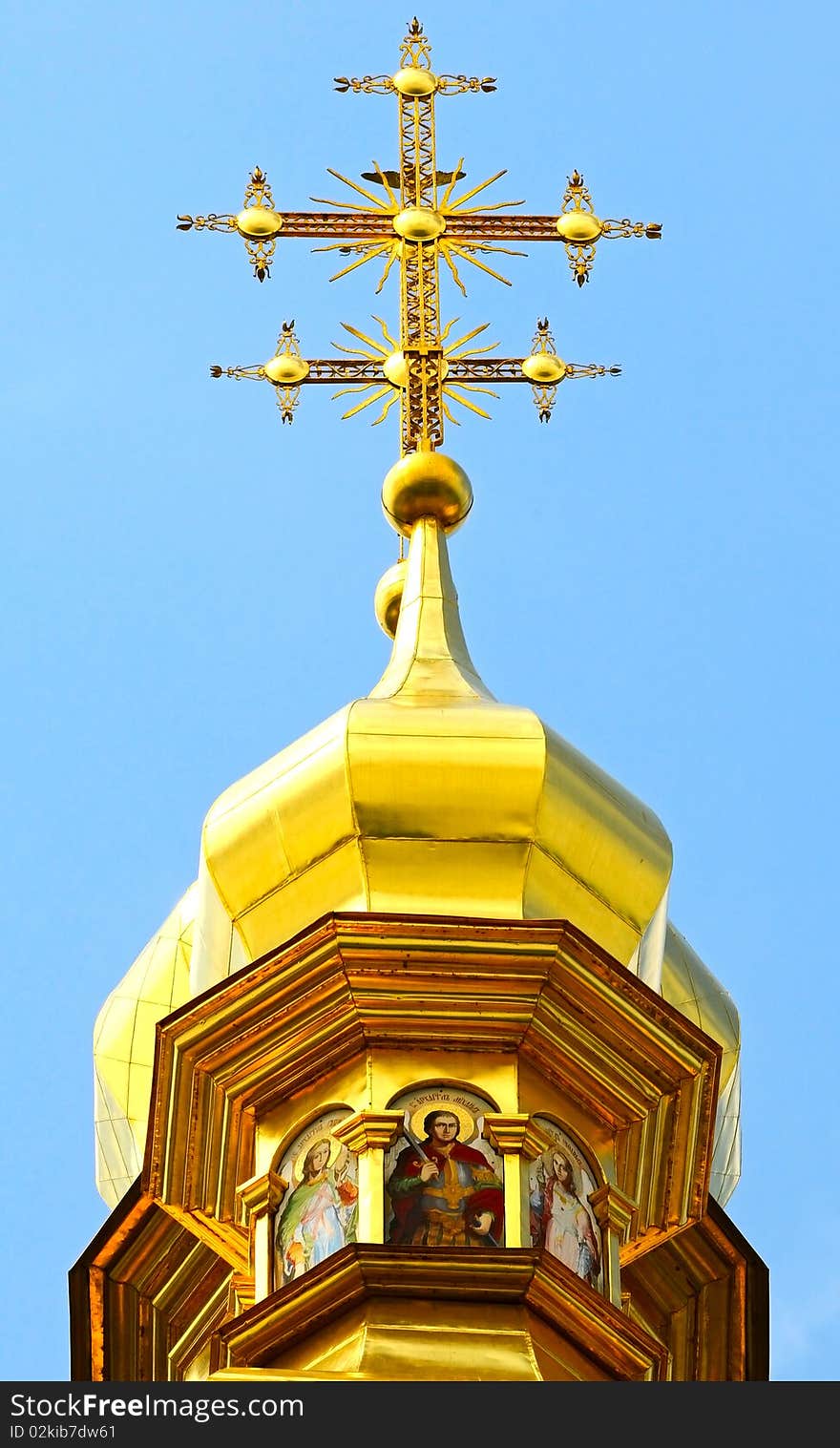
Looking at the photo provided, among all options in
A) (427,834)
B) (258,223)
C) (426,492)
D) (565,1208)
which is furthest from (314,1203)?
(258,223)

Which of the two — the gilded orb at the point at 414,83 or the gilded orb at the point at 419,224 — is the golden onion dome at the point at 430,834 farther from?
the gilded orb at the point at 414,83

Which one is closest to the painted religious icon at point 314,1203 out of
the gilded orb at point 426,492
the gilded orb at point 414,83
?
the gilded orb at point 426,492

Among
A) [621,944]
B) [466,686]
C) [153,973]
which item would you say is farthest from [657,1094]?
[153,973]

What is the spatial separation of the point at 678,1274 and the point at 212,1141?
3141 mm

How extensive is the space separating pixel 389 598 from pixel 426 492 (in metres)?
1.10

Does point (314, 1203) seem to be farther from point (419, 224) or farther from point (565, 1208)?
point (419, 224)

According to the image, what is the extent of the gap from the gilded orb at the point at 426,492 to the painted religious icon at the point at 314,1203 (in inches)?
137

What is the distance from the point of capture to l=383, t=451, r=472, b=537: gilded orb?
22.2 m

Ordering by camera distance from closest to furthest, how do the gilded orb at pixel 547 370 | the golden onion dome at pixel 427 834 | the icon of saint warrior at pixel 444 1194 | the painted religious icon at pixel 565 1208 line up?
1. the icon of saint warrior at pixel 444 1194
2. the painted religious icon at pixel 565 1208
3. the golden onion dome at pixel 427 834
4. the gilded orb at pixel 547 370

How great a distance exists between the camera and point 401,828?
20078 millimetres

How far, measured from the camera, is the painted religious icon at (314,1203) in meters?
19.3

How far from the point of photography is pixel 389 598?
23156 mm

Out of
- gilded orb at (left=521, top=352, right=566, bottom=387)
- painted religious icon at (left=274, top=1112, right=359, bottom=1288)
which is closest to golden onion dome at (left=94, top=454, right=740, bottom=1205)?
painted religious icon at (left=274, top=1112, right=359, bottom=1288)

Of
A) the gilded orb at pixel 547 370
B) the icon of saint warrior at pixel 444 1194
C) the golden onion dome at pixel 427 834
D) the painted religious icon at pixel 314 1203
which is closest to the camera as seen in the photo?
the icon of saint warrior at pixel 444 1194
